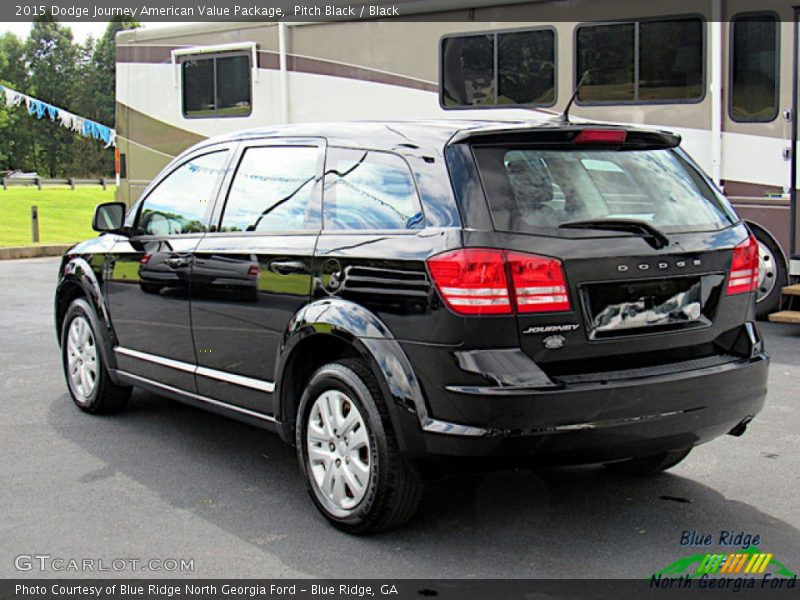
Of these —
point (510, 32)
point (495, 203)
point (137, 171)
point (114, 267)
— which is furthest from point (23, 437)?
point (137, 171)

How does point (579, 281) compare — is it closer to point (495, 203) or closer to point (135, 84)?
point (495, 203)

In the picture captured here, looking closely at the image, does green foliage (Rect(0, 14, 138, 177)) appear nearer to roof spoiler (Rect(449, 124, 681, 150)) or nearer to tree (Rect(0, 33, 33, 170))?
tree (Rect(0, 33, 33, 170))

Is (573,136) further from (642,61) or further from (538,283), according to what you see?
(642,61)

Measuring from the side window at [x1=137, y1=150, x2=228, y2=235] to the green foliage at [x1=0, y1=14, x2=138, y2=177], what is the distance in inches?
3239

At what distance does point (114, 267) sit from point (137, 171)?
27.7 feet

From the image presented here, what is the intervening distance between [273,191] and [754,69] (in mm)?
6378

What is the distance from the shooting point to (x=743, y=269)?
4.80 metres

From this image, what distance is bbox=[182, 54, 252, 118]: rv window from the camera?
13.4 metres

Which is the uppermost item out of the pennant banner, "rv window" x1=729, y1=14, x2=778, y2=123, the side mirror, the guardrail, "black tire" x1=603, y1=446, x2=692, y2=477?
the pennant banner

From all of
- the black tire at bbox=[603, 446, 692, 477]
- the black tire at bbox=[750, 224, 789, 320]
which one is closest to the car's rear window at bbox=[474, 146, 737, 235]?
the black tire at bbox=[603, 446, 692, 477]

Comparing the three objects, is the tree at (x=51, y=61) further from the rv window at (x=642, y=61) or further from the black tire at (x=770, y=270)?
the black tire at (x=770, y=270)

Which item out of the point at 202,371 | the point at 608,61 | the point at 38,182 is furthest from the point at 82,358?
the point at 38,182

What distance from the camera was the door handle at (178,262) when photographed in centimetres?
576

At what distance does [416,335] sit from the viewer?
4266mm
